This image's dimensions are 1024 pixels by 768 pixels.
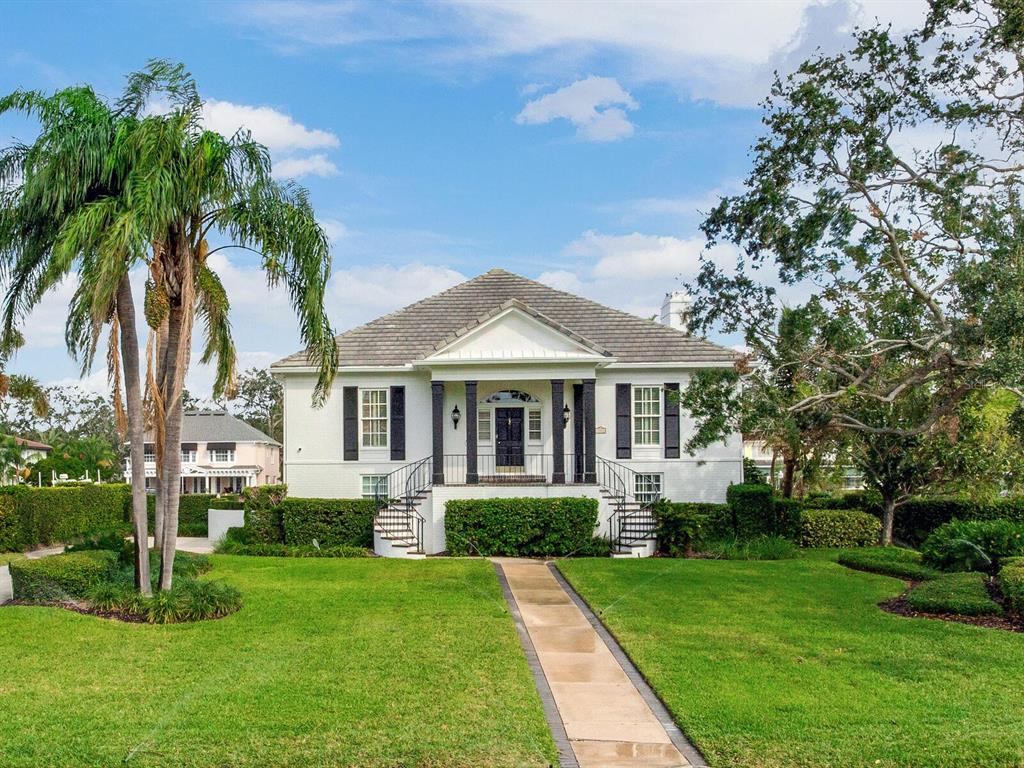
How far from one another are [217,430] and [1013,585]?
50.8 meters

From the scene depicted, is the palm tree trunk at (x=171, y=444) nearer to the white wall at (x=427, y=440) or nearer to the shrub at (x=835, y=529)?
the white wall at (x=427, y=440)

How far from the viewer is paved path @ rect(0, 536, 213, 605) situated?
14.9 m

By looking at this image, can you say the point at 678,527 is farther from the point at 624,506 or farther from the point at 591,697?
the point at 591,697

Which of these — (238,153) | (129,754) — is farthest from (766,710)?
(238,153)

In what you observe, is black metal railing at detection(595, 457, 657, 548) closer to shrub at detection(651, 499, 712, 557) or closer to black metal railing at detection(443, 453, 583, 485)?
shrub at detection(651, 499, 712, 557)

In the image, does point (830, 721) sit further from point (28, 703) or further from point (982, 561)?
point (982, 561)

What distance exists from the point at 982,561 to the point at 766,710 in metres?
10.7

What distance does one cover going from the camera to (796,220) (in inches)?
544

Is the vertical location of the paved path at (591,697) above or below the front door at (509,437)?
below

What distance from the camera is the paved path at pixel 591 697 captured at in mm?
7078

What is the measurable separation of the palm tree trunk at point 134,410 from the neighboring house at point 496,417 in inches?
415

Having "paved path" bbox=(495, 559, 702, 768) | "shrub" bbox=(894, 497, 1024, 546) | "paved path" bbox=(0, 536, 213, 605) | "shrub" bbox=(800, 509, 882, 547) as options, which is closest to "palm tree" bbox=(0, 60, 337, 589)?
"paved path" bbox=(0, 536, 213, 605)

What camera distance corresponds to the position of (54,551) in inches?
908

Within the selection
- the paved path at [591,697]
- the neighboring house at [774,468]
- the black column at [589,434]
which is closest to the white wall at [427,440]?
the black column at [589,434]
